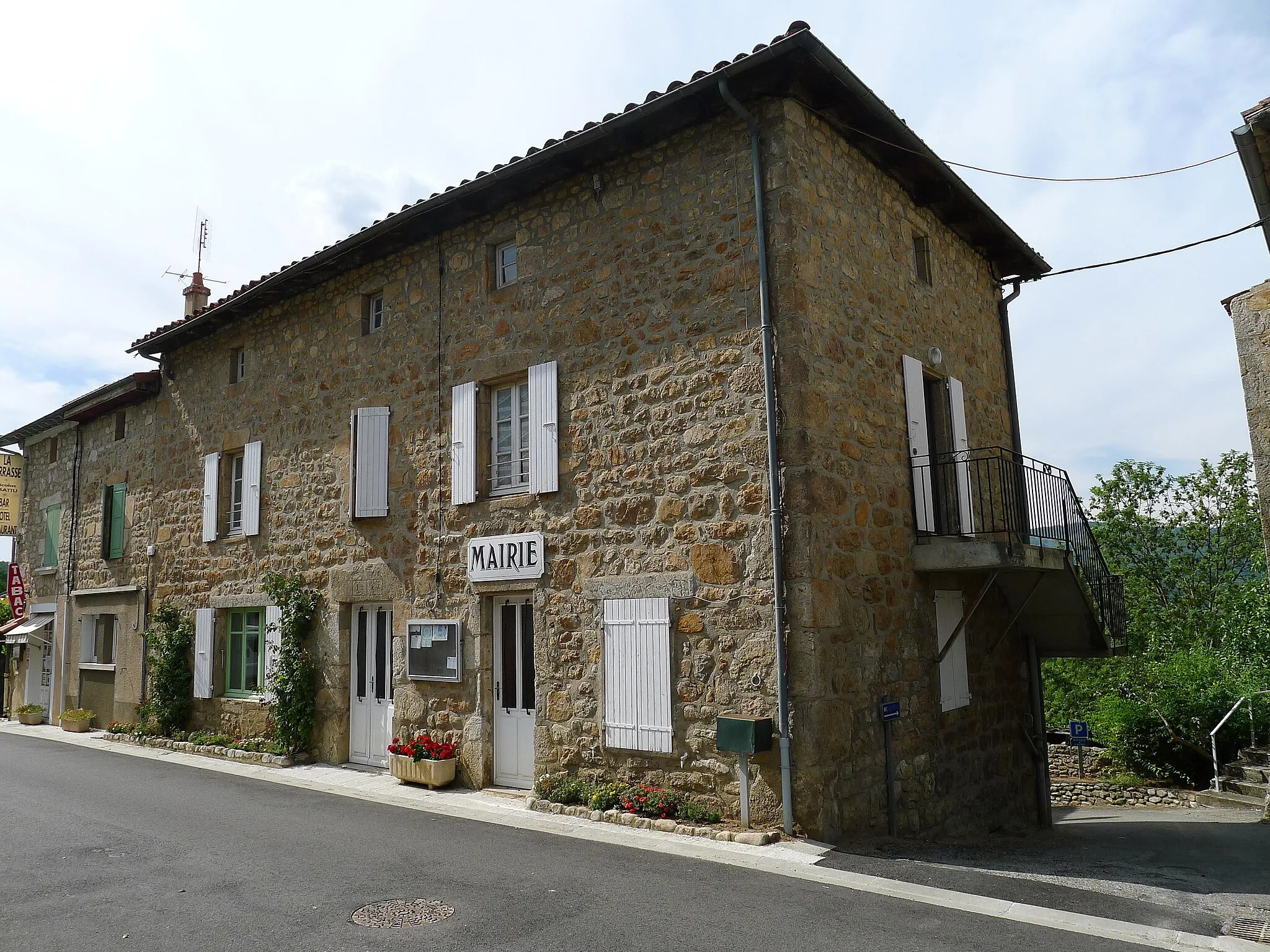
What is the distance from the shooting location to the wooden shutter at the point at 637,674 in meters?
7.46

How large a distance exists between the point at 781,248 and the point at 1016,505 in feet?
15.6

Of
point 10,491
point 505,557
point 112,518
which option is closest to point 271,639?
point 505,557

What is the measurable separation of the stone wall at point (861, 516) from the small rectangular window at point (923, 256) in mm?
74

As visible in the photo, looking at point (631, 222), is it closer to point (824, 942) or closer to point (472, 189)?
point (472, 189)

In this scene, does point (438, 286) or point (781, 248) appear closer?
point (781, 248)

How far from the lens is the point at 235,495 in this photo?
1227 cm

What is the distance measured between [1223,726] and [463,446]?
12712 mm

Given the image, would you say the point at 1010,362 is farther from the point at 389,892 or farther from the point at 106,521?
the point at 106,521

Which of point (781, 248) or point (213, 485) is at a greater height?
point (781, 248)

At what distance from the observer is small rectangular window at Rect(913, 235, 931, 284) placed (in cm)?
964

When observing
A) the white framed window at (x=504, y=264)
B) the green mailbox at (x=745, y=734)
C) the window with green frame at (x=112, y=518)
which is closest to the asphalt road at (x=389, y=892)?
the green mailbox at (x=745, y=734)

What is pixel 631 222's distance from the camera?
8.23m

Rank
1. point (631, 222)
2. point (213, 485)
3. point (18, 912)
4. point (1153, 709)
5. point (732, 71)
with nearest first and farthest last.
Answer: point (18, 912), point (732, 71), point (631, 222), point (213, 485), point (1153, 709)

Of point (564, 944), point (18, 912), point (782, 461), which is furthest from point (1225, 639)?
point (18, 912)
